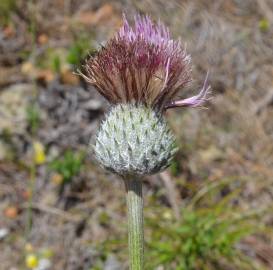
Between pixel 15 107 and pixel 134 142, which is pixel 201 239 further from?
pixel 15 107

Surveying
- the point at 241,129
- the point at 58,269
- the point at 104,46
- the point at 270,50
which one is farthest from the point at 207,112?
the point at 104,46

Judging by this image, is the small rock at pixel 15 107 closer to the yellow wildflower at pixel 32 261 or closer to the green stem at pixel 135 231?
the yellow wildflower at pixel 32 261

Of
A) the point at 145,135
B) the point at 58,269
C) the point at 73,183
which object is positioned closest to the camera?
the point at 145,135

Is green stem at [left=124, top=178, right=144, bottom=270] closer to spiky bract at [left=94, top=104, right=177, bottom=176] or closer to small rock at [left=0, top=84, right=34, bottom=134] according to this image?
spiky bract at [left=94, top=104, right=177, bottom=176]

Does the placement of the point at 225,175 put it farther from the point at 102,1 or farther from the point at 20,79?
the point at 102,1

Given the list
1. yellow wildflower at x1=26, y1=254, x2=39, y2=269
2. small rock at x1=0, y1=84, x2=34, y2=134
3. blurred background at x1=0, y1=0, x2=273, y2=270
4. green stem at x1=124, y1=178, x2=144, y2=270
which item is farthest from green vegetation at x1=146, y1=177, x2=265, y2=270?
green stem at x1=124, y1=178, x2=144, y2=270

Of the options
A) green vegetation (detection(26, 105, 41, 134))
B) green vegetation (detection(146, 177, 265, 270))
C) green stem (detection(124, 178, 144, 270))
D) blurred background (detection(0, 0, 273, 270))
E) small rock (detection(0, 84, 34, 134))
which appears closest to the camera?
green stem (detection(124, 178, 144, 270))

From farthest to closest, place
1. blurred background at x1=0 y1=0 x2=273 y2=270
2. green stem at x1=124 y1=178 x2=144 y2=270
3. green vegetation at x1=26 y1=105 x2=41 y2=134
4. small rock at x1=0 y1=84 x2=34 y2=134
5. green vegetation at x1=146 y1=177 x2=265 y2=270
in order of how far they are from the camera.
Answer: small rock at x1=0 y1=84 x2=34 y2=134 < green vegetation at x1=26 y1=105 x2=41 y2=134 < blurred background at x1=0 y1=0 x2=273 y2=270 < green vegetation at x1=146 y1=177 x2=265 y2=270 < green stem at x1=124 y1=178 x2=144 y2=270
